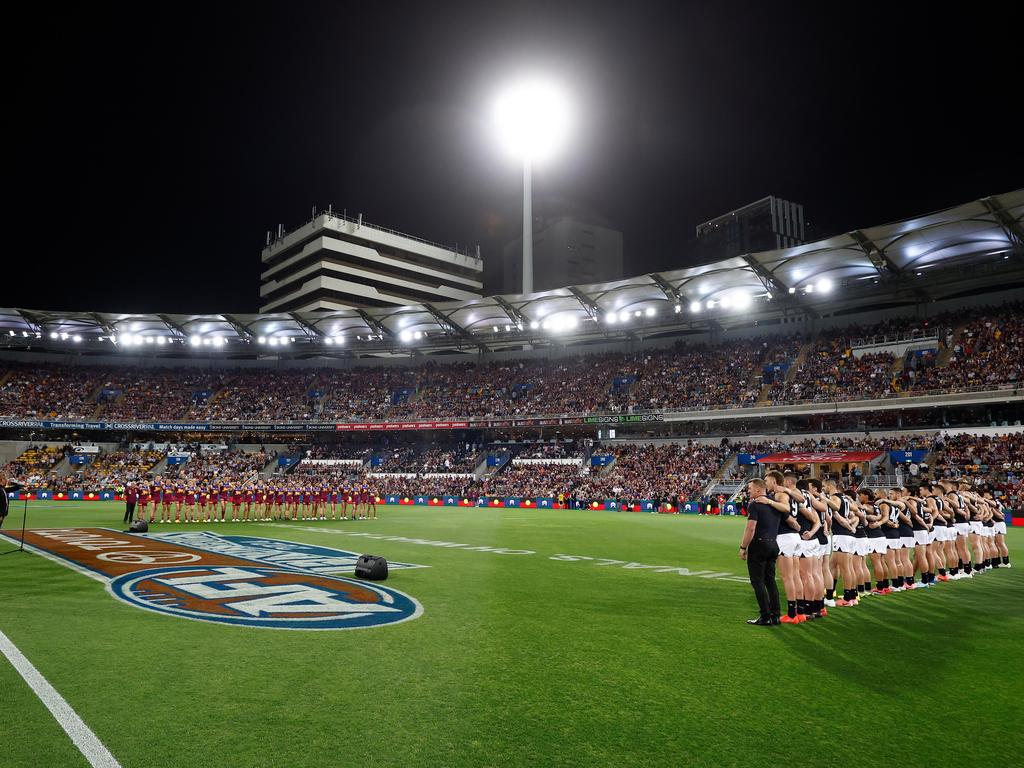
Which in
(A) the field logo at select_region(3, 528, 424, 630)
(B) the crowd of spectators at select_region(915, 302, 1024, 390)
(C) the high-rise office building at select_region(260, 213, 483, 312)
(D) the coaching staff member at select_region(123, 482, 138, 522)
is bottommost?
(A) the field logo at select_region(3, 528, 424, 630)

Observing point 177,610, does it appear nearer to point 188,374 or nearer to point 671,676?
point 671,676

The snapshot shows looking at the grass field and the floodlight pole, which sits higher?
the floodlight pole

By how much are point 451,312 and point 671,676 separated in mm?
47420

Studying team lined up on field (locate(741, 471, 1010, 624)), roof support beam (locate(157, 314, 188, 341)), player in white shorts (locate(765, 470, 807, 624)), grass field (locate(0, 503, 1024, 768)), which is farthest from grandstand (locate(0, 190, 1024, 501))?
grass field (locate(0, 503, 1024, 768))

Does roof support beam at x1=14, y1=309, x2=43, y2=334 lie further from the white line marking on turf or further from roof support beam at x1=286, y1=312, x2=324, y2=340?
the white line marking on turf

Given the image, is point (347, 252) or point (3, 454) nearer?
point (3, 454)

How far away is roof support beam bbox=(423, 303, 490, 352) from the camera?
172 feet

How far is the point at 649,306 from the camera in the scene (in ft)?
161

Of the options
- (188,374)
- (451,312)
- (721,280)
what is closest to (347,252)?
(188,374)

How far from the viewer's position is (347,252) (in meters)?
95.6

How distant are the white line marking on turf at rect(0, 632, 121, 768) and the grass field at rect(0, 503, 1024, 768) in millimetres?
67

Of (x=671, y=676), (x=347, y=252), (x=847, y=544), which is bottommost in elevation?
(x=671, y=676)

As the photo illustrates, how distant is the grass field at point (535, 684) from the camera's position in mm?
4488

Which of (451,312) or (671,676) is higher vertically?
(451,312)
